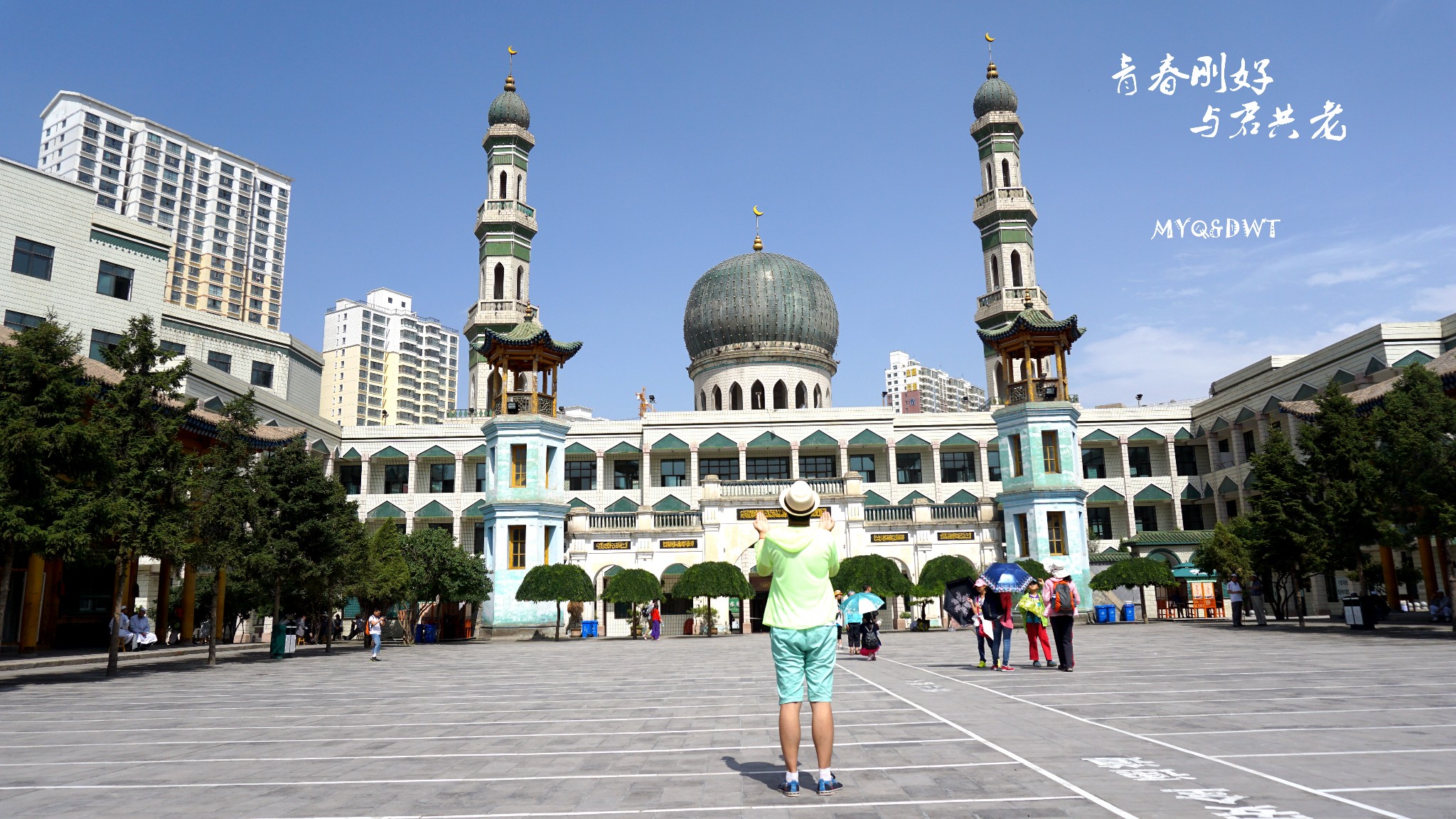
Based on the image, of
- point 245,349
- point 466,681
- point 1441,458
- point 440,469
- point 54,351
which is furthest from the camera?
point 440,469

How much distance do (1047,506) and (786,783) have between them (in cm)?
3710

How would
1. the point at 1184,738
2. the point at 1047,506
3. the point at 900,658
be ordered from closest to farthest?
the point at 1184,738
the point at 900,658
the point at 1047,506

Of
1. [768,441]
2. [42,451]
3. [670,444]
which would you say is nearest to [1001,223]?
[768,441]

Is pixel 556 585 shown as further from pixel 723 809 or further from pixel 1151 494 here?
pixel 1151 494

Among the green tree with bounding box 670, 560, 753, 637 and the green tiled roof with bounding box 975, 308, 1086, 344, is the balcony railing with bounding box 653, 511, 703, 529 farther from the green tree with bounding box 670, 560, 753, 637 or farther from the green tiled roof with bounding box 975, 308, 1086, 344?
the green tiled roof with bounding box 975, 308, 1086, 344

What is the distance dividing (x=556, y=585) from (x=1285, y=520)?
25.4m

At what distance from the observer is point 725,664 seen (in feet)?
68.2

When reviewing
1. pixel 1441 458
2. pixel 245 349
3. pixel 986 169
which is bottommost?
pixel 1441 458

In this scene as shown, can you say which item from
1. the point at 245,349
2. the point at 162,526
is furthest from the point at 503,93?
the point at 162,526

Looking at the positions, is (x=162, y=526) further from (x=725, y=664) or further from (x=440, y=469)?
(x=440, y=469)

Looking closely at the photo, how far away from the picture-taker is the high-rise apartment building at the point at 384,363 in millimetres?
149000

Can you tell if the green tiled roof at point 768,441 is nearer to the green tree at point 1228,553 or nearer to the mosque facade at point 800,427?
the mosque facade at point 800,427

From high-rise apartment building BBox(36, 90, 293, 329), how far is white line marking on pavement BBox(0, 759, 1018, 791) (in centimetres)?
12681

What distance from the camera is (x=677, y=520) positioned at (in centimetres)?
4247
